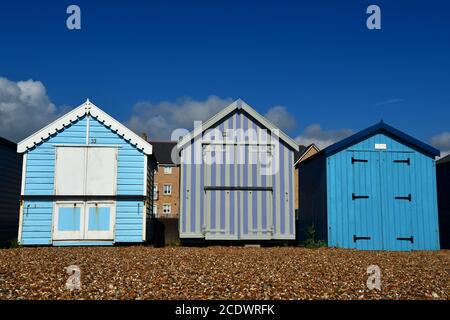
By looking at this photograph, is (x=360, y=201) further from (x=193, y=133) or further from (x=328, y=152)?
(x=193, y=133)

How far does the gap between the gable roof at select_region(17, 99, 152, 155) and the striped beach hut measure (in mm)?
1655

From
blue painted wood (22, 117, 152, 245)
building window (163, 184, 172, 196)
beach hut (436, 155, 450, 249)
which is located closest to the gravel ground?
blue painted wood (22, 117, 152, 245)

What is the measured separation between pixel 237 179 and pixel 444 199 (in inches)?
360

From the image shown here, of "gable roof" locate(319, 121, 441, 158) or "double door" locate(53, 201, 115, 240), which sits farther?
"gable roof" locate(319, 121, 441, 158)

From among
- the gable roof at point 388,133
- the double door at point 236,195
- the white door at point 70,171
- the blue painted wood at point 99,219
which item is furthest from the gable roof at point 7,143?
the gable roof at point 388,133

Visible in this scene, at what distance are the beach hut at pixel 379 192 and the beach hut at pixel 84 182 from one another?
661 centimetres

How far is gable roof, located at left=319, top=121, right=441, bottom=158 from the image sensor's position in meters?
14.9

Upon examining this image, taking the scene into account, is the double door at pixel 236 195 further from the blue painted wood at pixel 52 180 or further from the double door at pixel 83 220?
the double door at pixel 83 220

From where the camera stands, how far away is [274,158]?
581 inches

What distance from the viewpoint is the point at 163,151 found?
49344mm

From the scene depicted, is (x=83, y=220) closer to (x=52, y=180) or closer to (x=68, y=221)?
(x=68, y=221)

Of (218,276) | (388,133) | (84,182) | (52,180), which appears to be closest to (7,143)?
(52,180)

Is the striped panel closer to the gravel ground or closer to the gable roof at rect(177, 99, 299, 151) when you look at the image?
the gable roof at rect(177, 99, 299, 151)

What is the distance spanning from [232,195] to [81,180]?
521cm
